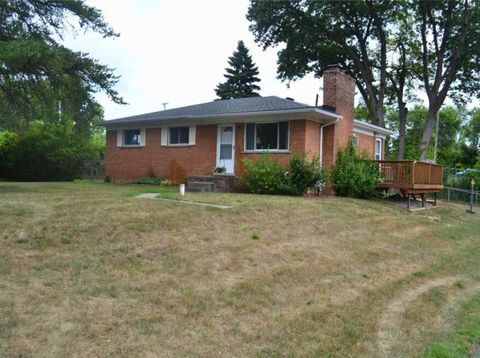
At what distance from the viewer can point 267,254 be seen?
7672mm

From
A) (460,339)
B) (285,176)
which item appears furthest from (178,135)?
(460,339)

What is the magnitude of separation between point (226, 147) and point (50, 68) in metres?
7.21

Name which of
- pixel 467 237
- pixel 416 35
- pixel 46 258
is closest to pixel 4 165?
pixel 46 258

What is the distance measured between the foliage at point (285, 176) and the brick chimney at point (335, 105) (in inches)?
90.4

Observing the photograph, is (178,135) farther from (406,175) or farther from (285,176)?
(406,175)

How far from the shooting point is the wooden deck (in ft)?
52.2

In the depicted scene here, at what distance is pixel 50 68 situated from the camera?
42.0 feet

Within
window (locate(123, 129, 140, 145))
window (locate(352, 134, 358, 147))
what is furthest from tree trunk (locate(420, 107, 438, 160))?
window (locate(123, 129, 140, 145))

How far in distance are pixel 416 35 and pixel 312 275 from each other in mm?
29790

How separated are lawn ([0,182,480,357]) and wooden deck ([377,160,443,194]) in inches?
223

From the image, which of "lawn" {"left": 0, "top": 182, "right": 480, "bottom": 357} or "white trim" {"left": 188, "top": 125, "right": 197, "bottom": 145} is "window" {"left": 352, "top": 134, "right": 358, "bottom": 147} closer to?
"white trim" {"left": 188, "top": 125, "right": 197, "bottom": 145}

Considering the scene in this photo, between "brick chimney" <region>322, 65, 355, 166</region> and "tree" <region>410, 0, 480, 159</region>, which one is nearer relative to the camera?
"brick chimney" <region>322, 65, 355, 166</region>

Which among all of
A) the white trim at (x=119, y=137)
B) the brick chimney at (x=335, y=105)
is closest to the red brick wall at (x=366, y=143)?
the brick chimney at (x=335, y=105)

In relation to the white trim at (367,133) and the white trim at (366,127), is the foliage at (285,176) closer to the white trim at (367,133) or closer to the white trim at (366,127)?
the white trim at (366,127)
